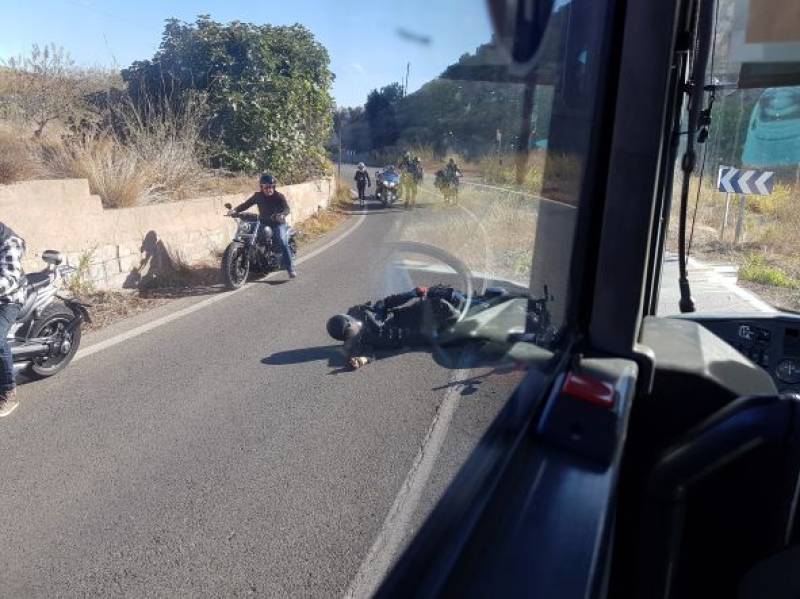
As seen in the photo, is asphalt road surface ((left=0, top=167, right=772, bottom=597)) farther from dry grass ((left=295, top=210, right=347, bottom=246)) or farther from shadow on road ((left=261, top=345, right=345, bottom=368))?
dry grass ((left=295, top=210, right=347, bottom=246))

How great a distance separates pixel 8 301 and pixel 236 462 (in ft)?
8.20

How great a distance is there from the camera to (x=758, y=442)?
136cm

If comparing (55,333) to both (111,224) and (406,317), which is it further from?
(406,317)

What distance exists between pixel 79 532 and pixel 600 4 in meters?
2.93

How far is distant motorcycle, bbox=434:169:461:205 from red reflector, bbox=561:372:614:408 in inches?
18.2

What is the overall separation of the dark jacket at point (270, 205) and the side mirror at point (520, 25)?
20.6 feet

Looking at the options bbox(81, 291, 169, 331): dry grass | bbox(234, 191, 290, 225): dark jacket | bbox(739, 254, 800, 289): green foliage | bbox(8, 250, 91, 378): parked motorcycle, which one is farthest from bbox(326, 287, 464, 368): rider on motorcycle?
bbox(81, 291, 169, 331): dry grass

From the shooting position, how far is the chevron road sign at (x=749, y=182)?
204 inches

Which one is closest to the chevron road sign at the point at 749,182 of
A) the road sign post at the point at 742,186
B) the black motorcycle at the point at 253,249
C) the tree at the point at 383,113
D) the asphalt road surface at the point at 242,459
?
the road sign post at the point at 742,186

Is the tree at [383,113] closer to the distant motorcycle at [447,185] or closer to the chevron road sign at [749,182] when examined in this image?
the distant motorcycle at [447,185]

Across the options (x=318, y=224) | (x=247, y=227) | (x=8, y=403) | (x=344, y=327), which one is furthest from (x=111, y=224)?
(x=344, y=327)

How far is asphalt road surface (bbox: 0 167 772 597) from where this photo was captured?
1793 mm

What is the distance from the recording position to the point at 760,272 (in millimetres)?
6434

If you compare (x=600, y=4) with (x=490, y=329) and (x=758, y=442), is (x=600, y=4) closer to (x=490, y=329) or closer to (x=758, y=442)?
(x=490, y=329)
